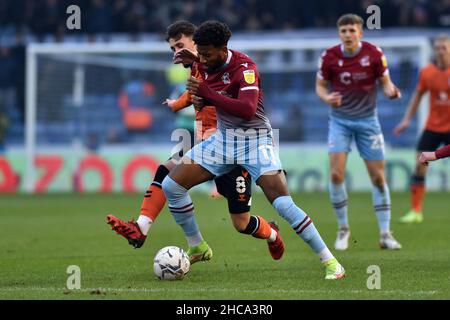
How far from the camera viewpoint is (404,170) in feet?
66.1

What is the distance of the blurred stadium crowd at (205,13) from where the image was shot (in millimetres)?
23594

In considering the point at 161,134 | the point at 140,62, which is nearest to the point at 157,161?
the point at 161,134

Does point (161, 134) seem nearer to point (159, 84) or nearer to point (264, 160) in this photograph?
point (159, 84)

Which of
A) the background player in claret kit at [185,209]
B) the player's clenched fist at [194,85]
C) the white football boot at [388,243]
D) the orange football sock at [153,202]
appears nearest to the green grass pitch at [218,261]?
the white football boot at [388,243]

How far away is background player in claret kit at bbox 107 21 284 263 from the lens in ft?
26.8

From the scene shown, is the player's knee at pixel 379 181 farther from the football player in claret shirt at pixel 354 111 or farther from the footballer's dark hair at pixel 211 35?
the footballer's dark hair at pixel 211 35

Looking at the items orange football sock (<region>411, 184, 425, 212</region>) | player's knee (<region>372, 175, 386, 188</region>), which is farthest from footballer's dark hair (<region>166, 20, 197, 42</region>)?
orange football sock (<region>411, 184, 425, 212</region>)

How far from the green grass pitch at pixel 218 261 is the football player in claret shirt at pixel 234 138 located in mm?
521

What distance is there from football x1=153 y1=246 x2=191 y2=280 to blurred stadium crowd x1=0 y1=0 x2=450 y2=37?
16.5 meters

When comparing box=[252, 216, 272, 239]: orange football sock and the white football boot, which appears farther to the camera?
the white football boot

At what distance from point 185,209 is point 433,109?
621 centimetres

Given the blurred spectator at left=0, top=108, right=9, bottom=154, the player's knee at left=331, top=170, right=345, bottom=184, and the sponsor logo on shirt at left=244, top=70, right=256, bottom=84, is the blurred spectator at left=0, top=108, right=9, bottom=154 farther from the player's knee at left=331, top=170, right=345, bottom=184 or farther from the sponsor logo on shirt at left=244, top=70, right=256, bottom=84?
the sponsor logo on shirt at left=244, top=70, right=256, bottom=84

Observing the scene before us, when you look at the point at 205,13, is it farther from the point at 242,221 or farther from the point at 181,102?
the point at 242,221

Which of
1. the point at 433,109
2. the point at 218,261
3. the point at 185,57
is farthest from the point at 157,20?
the point at 185,57
